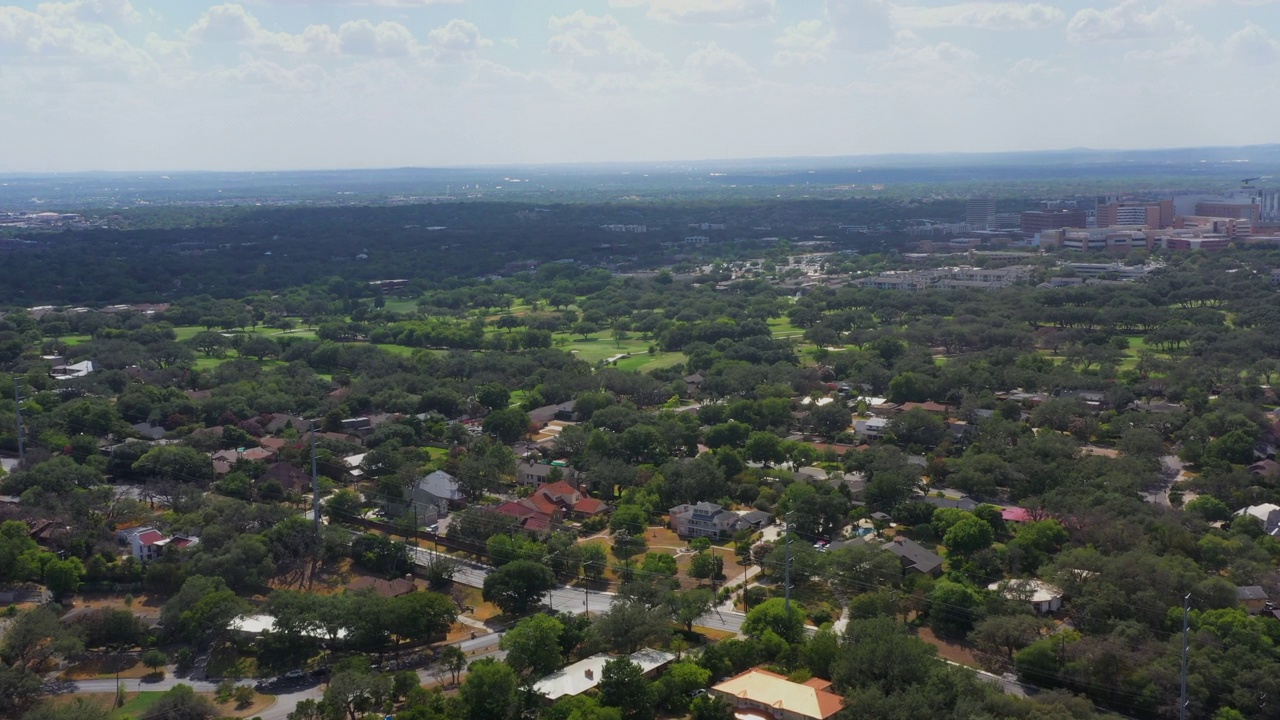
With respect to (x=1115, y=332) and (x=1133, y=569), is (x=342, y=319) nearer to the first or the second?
(x=1115, y=332)

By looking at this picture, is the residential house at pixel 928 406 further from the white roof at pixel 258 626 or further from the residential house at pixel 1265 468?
the white roof at pixel 258 626

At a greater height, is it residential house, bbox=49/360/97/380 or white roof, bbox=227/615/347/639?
residential house, bbox=49/360/97/380

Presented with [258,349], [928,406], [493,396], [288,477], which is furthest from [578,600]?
[258,349]

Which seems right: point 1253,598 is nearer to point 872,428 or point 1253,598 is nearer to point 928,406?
point 872,428

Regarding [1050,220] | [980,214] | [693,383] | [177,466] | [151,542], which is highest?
[980,214]

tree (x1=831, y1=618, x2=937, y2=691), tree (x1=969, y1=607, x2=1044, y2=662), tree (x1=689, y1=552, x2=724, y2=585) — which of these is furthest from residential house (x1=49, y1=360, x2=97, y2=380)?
tree (x1=969, y1=607, x2=1044, y2=662)

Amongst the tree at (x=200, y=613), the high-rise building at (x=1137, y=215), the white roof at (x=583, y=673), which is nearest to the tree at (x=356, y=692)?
the white roof at (x=583, y=673)

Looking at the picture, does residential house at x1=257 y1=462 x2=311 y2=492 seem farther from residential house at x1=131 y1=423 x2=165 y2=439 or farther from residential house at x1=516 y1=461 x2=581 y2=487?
residential house at x1=131 y1=423 x2=165 y2=439
